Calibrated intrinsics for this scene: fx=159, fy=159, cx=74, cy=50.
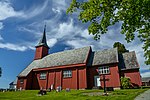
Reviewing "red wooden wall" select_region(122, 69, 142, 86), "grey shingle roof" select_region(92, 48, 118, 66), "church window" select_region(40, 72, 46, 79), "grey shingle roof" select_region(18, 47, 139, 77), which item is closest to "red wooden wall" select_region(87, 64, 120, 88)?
"grey shingle roof" select_region(92, 48, 118, 66)

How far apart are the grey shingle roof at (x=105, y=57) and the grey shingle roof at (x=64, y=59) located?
2.35m

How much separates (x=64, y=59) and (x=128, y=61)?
15.7 meters

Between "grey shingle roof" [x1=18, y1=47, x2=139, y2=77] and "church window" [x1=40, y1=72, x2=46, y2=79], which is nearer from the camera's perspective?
"grey shingle roof" [x1=18, y1=47, x2=139, y2=77]

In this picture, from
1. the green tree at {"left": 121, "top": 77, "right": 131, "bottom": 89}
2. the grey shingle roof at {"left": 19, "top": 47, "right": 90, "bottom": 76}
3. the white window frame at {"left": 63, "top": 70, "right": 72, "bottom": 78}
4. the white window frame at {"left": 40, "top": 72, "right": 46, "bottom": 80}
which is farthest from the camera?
the white window frame at {"left": 40, "top": 72, "right": 46, "bottom": 80}

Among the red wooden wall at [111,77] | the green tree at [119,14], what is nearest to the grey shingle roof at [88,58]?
the red wooden wall at [111,77]

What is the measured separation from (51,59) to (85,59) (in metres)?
12.1

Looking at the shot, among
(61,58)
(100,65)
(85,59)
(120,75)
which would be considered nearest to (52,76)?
(61,58)

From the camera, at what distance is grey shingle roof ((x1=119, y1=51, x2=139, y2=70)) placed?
3255 centimetres

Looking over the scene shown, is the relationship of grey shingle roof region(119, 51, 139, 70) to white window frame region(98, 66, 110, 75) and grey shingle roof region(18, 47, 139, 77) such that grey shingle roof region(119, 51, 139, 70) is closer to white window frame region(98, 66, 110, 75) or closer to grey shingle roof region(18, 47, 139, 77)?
grey shingle roof region(18, 47, 139, 77)

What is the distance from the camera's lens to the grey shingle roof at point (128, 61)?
107 feet

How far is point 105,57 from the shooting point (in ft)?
118

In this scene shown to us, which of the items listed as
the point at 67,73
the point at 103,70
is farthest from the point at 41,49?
the point at 103,70

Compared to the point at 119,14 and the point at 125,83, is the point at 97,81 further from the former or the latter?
the point at 119,14

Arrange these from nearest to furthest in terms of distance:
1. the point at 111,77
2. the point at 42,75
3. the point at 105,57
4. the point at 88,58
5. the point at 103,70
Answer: the point at 111,77 → the point at 103,70 → the point at 105,57 → the point at 88,58 → the point at 42,75
